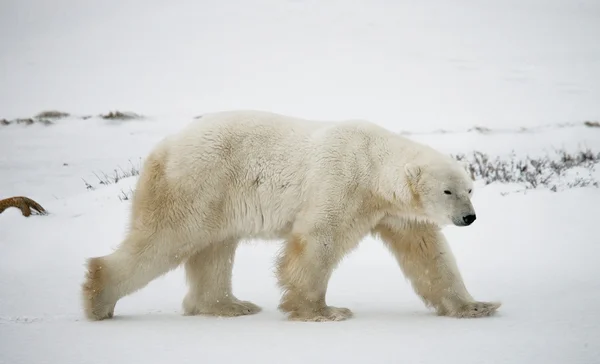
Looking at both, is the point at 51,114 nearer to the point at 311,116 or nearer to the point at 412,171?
the point at 311,116

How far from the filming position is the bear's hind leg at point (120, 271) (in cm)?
465

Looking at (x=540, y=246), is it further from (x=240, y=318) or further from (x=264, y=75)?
(x=264, y=75)

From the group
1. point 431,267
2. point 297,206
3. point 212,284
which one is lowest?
point 212,284

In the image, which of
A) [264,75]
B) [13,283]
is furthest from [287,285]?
[264,75]

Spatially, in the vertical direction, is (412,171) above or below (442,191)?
above

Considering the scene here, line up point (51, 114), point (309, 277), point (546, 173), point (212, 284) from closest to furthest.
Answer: point (309, 277), point (212, 284), point (546, 173), point (51, 114)

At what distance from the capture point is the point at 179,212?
4664 mm

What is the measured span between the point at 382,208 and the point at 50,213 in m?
5.35

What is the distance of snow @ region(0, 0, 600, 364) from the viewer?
3848mm

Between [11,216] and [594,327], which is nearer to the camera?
[594,327]

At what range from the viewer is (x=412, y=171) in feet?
15.3

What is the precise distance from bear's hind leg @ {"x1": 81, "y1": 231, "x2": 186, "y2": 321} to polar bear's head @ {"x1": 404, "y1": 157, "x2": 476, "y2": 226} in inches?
71.2

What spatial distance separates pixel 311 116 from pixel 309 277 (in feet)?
48.1

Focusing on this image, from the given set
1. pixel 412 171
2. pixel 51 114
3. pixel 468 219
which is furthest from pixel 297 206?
pixel 51 114
